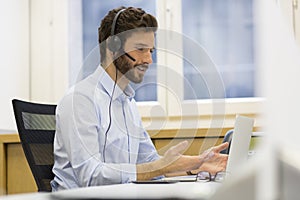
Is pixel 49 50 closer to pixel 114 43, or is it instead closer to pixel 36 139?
pixel 36 139

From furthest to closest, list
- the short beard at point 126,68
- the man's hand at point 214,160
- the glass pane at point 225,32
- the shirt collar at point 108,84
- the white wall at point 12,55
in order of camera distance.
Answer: the glass pane at point 225,32 < the white wall at point 12,55 < the shirt collar at point 108,84 < the short beard at point 126,68 < the man's hand at point 214,160

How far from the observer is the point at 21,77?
10.8 feet

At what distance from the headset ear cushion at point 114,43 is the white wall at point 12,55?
5.08 ft

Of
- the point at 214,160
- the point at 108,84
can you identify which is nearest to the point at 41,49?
the point at 108,84

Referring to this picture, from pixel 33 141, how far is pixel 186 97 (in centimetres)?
59

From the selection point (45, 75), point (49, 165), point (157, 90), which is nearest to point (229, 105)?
point (157, 90)

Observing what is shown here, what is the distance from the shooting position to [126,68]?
159 centimetres

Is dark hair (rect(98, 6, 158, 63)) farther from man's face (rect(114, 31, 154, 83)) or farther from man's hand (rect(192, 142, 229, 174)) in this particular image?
man's hand (rect(192, 142, 229, 174))

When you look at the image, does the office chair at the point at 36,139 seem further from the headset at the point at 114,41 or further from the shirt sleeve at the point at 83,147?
the headset at the point at 114,41

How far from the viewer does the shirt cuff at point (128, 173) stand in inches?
57.6

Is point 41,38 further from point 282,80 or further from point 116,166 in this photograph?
point 282,80

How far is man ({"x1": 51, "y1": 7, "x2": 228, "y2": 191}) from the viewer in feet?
4.83

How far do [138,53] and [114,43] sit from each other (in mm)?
150

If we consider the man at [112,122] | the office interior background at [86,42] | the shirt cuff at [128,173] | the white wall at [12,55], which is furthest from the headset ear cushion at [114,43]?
the white wall at [12,55]
